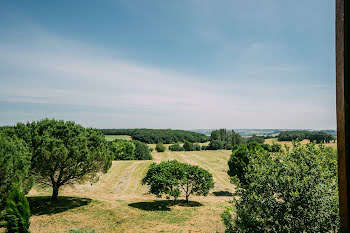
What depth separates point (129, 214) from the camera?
1816 cm

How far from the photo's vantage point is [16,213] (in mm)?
11836

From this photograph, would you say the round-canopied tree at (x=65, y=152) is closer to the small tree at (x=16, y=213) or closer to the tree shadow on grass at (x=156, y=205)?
the small tree at (x=16, y=213)

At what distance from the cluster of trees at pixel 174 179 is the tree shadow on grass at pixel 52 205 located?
7.12 m

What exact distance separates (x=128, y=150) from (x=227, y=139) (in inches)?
2458

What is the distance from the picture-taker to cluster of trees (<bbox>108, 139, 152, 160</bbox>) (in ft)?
240

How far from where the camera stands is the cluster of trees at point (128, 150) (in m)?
73.2

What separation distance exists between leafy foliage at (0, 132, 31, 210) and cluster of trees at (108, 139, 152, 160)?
5793 cm

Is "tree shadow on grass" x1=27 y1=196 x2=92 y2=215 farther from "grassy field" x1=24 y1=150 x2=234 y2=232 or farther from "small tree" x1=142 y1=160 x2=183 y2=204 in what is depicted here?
"small tree" x1=142 y1=160 x2=183 y2=204

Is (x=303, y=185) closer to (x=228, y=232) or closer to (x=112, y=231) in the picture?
(x=228, y=232)

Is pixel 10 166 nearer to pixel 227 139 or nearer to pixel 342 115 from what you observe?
pixel 342 115

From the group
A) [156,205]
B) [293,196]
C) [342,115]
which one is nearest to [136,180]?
[156,205]

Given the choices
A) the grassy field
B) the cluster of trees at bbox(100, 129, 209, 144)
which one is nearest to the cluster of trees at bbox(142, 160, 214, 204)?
the grassy field

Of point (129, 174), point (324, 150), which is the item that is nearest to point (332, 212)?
point (324, 150)

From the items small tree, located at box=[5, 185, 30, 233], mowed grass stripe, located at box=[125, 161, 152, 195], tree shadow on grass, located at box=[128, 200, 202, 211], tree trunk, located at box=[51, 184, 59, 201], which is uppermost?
small tree, located at box=[5, 185, 30, 233]
